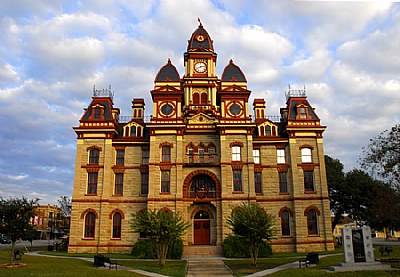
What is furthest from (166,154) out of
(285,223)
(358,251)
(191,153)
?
(358,251)

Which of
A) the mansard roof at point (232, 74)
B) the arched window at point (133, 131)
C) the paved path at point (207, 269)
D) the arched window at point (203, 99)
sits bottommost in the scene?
the paved path at point (207, 269)

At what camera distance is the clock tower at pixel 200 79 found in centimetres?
4231

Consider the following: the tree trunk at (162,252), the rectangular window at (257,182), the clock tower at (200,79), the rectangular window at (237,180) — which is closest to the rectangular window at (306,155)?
the rectangular window at (257,182)

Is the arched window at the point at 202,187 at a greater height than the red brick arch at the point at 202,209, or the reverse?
the arched window at the point at 202,187

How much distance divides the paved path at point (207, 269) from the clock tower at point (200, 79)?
59.3 ft

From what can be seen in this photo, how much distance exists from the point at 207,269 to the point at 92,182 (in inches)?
754

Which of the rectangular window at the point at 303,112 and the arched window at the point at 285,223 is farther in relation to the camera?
the rectangular window at the point at 303,112

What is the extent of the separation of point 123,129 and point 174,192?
10.4 metres

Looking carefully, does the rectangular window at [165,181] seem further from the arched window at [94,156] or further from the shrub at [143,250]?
the arched window at [94,156]

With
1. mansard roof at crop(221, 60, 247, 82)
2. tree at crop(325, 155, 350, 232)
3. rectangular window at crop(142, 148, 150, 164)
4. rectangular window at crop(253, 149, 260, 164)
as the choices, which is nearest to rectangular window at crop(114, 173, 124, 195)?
rectangular window at crop(142, 148, 150, 164)

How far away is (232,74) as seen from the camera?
42.3m

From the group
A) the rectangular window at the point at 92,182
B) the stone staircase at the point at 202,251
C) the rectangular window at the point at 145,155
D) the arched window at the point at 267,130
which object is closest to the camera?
the stone staircase at the point at 202,251

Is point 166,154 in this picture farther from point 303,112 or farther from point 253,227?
point 303,112

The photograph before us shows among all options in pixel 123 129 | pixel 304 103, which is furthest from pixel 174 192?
pixel 304 103
